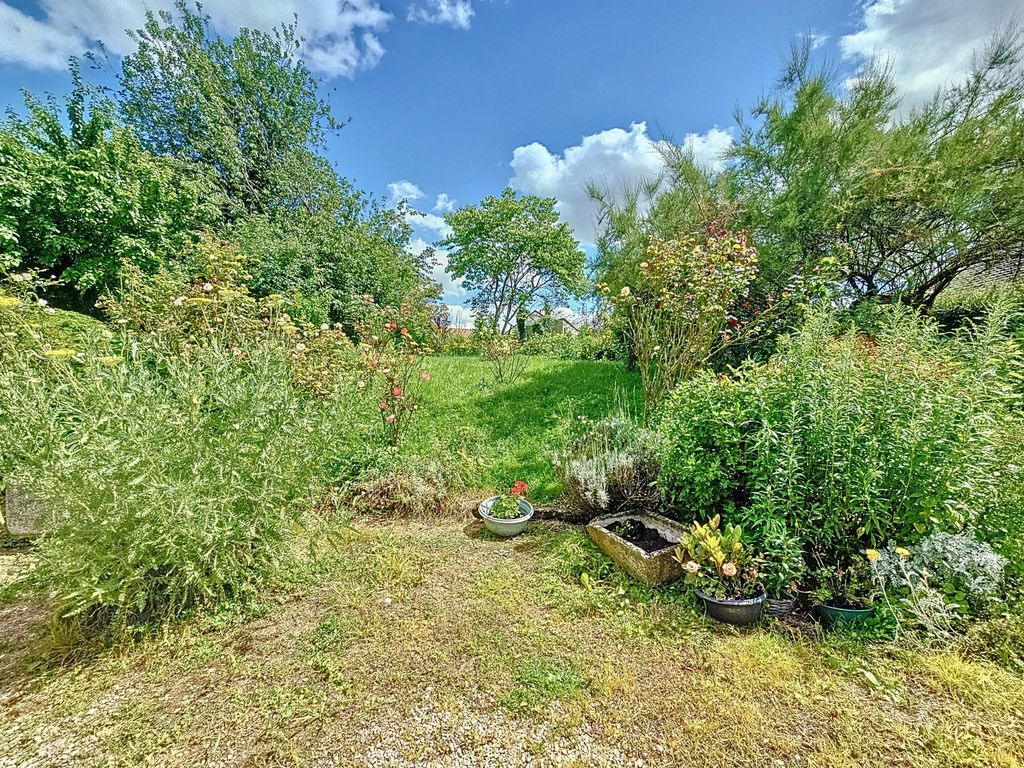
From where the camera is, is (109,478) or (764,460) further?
(764,460)

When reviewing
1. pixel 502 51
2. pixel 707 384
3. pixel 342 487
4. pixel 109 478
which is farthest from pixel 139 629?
pixel 502 51

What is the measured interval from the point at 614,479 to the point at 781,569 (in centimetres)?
120

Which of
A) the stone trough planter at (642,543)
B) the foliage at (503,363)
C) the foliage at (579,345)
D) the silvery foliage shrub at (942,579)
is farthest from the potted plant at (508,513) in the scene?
the foliage at (579,345)

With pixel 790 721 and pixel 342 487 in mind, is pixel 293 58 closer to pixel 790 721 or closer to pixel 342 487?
pixel 342 487

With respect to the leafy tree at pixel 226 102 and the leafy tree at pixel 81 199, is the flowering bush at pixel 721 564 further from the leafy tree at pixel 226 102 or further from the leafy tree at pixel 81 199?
the leafy tree at pixel 226 102

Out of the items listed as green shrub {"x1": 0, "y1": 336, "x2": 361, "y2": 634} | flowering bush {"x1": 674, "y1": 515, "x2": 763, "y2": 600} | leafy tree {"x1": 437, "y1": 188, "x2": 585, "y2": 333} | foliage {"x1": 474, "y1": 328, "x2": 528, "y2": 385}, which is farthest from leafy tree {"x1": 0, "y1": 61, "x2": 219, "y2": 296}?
leafy tree {"x1": 437, "y1": 188, "x2": 585, "y2": 333}

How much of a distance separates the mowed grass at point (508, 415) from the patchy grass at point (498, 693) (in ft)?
5.60

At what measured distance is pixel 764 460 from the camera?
7.15 feet

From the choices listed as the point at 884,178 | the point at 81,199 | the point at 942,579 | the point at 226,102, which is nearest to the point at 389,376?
the point at 942,579

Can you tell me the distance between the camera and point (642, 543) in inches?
101

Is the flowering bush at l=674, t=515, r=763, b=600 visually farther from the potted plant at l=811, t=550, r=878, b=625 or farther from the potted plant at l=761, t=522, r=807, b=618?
the potted plant at l=811, t=550, r=878, b=625

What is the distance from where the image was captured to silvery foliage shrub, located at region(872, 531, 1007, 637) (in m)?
1.82

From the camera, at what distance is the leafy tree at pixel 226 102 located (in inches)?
A: 400

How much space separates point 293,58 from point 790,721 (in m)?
17.5
